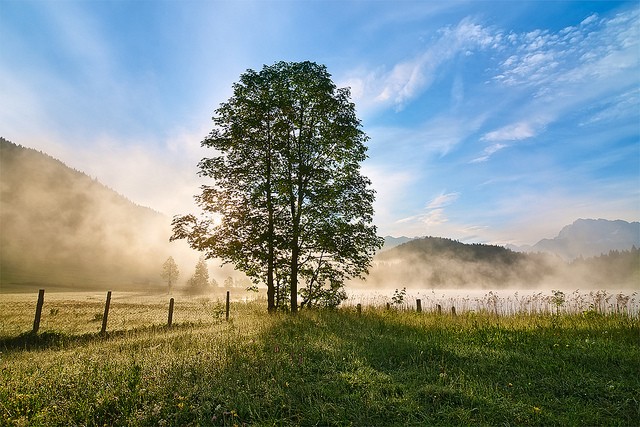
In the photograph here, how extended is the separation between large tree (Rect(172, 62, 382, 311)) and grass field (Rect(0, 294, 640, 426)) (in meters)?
8.79

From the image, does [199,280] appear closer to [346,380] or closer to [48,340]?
[48,340]

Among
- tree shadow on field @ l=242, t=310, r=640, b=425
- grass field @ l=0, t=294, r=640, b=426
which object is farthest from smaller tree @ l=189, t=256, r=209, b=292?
tree shadow on field @ l=242, t=310, r=640, b=425

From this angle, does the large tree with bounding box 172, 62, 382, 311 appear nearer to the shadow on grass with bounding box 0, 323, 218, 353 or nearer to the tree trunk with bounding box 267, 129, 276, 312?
the tree trunk with bounding box 267, 129, 276, 312

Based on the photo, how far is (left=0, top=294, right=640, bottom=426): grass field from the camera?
5.60 m

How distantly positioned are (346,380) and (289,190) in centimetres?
1449

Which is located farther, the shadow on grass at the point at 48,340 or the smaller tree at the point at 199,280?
the smaller tree at the point at 199,280

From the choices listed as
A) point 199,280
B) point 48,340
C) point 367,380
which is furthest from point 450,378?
point 199,280

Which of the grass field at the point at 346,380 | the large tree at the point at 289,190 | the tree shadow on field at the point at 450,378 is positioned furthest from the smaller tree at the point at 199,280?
the tree shadow on field at the point at 450,378

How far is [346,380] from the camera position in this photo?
689cm

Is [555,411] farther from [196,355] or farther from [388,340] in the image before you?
[196,355]

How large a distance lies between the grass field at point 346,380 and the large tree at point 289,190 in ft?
28.9

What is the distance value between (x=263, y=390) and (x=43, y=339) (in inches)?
602

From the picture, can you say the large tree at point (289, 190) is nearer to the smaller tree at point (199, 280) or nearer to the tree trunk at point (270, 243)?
the tree trunk at point (270, 243)

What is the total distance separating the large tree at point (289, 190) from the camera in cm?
2030
